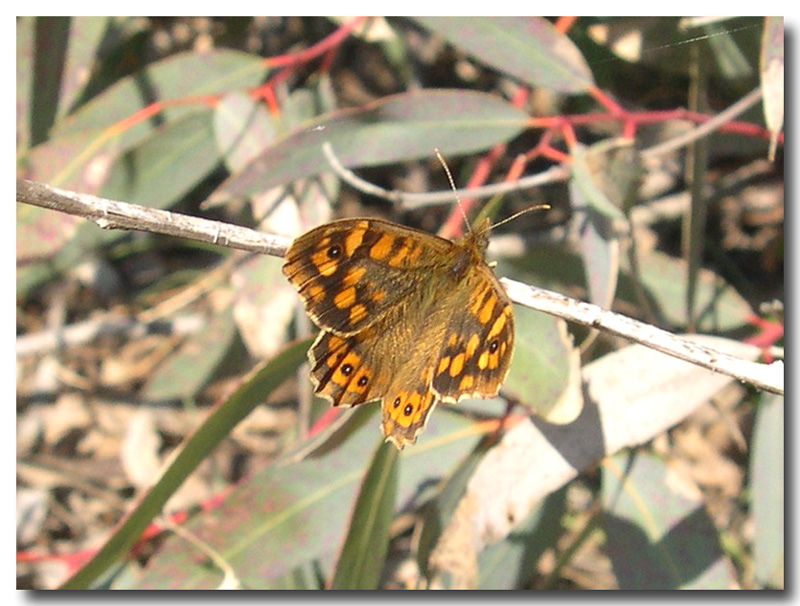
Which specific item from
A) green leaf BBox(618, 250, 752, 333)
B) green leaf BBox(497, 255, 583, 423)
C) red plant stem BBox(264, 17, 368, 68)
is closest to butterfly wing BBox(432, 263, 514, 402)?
green leaf BBox(497, 255, 583, 423)

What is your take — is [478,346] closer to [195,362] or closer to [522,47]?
[522,47]

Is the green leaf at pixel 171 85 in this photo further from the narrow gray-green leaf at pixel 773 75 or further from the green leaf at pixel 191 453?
the narrow gray-green leaf at pixel 773 75

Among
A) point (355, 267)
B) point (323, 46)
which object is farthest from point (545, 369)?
point (323, 46)

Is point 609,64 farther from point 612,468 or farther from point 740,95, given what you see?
point 612,468

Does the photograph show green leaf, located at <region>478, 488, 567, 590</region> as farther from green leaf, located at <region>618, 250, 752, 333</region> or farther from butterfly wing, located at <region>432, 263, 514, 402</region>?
butterfly wing, located at <region>432, 263, 514, 402</region>

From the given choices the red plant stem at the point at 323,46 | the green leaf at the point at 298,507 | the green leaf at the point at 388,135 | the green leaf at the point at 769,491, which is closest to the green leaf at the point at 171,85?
the red plant stem at the point at 323,46
